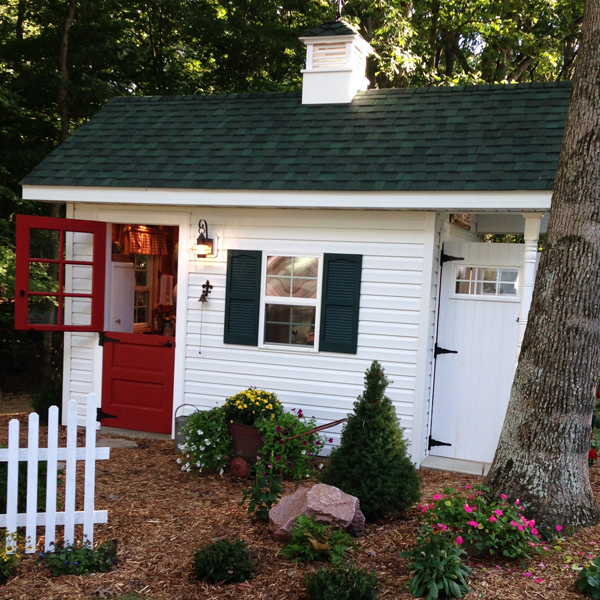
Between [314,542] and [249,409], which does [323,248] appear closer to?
[249,409]

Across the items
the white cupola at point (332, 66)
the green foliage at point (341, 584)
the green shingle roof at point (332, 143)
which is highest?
the white cupola at point (332, 66)

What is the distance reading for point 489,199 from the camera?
18.3 ft

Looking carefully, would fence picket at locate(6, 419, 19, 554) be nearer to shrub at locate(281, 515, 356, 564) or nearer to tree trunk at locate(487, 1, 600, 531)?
shrub at locate(281, 515, 356, 564)

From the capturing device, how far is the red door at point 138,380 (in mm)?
7047

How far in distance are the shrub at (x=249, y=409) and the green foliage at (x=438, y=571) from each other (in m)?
2.49

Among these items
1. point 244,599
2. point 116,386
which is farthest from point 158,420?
point 244,599

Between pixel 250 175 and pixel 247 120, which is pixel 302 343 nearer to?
pixel 250 175

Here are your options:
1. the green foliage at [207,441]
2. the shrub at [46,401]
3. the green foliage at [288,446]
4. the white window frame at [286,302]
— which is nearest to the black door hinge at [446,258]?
the white window frame at [286,302]

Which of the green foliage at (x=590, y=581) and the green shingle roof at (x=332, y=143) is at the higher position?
the green shingle roof at (x=332, y=143)

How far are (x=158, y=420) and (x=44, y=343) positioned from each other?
4.41m

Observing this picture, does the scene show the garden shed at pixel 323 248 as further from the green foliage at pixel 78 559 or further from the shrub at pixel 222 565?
the green foliage at pixel 78 559

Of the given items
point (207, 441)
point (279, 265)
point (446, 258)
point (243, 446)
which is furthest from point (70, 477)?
point (446, 258)

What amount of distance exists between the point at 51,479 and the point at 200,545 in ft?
3.44

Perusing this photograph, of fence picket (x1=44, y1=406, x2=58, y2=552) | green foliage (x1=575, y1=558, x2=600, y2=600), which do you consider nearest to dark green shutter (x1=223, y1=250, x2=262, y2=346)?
fence picket (x1=44, y1=406, x2=58, y2=552)
